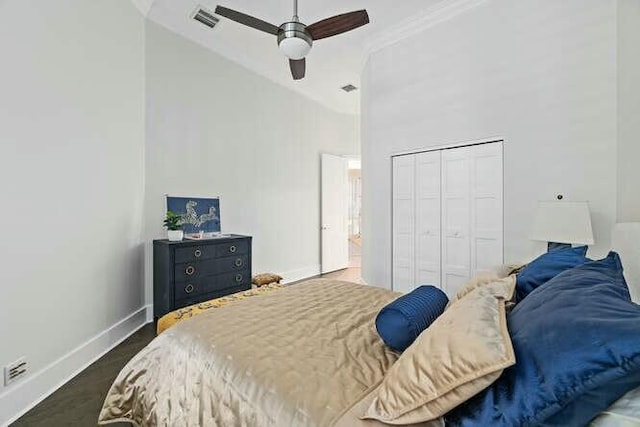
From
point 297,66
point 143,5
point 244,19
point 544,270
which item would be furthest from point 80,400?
point 143,5

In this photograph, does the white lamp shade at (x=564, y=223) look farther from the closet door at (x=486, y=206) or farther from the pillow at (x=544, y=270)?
the pillow at (x=544, y=270)

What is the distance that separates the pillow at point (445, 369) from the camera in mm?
755

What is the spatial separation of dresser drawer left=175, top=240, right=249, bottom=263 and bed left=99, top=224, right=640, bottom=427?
159cm

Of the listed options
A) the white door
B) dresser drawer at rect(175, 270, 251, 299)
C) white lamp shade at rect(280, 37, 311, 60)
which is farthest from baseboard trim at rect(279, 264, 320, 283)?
white lamp shade at rect(280, 37, 311, 60)

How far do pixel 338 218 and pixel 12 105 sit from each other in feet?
16.0

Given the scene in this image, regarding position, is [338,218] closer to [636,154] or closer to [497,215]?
[497,215]

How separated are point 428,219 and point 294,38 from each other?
2.27 metres

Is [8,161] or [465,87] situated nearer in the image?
[8,161]

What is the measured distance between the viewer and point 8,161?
1.82 metres

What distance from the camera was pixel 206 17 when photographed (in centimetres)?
335

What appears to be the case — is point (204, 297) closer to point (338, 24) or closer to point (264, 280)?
point (264, 280)

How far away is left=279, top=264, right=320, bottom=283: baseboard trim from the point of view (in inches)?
203

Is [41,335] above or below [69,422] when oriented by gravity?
above

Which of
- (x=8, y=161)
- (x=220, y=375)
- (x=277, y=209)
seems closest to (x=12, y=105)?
(x=8, y=161)
